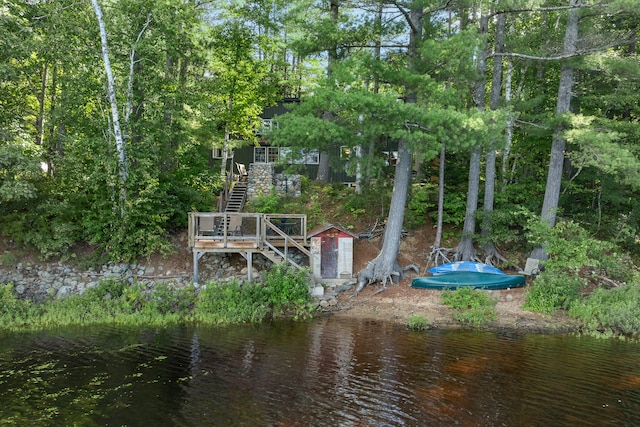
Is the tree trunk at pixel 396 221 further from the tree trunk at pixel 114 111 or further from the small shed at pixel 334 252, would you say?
the tree trunk at pixel 114 111

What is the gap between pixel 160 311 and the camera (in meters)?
12.4

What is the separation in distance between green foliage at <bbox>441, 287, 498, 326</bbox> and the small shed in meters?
3.32

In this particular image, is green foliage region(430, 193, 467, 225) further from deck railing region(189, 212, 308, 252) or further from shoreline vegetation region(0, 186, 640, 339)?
deck railing region(189, 212, 308, 252)

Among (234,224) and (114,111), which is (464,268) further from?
(114,111)

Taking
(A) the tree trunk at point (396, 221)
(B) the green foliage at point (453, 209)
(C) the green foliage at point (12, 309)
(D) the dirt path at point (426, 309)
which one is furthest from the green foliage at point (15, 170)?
(B) the green foliage at point (453, 209)

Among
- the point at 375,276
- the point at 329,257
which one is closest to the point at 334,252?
the point at 329,257

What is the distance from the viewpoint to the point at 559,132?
46.6 feet

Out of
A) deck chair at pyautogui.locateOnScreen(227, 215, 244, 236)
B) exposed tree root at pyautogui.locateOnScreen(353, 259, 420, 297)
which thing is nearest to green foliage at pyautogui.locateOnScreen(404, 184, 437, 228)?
exposed tree root at pyautogui.locateOnScreen(353, 259, 420, 297)

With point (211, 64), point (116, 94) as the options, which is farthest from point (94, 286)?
point (211, 64)

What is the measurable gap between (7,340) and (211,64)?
13984mm

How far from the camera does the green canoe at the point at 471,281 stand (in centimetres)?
1349

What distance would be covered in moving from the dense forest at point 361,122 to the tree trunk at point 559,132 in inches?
1.9

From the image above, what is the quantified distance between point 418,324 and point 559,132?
797cm

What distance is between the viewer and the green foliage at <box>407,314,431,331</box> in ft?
38.5
